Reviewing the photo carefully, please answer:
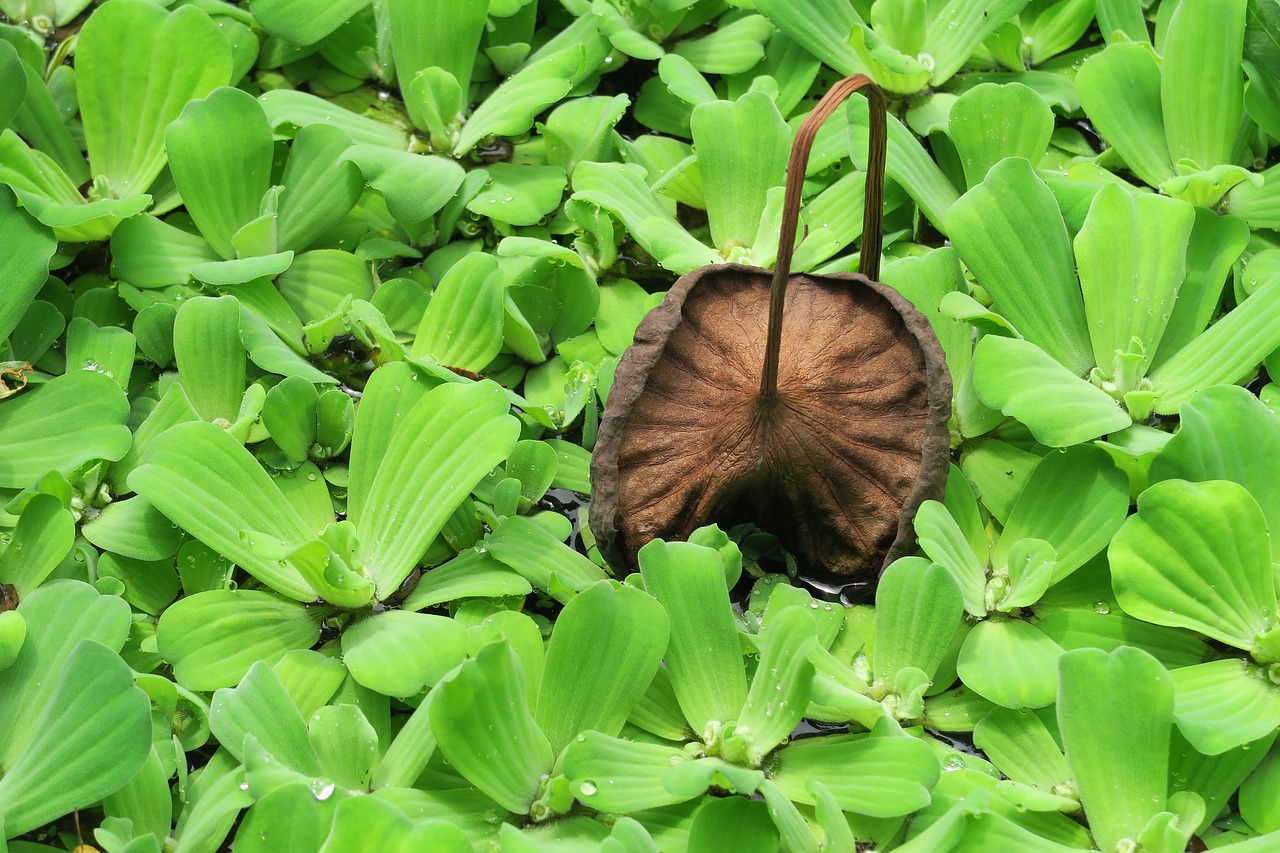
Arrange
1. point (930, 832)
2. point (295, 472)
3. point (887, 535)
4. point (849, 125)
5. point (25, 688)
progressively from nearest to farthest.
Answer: point (930, 832) → point (25, 688) → point (887, 535) → point (295, 472) → point (849, 125)

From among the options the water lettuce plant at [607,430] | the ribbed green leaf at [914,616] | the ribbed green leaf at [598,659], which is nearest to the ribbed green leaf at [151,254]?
the water lettuce plant at [607,430]

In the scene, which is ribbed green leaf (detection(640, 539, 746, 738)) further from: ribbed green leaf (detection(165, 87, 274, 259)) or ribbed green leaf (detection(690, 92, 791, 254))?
ribbed green leaf (detection(165, 87, 274, 259))

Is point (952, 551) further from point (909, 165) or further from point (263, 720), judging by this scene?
point (263, 720)

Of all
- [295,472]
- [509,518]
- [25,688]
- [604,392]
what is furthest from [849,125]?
[25,688]

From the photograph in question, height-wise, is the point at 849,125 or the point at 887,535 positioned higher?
the point at 849,125

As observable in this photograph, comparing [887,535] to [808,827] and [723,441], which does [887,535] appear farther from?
[808,827]

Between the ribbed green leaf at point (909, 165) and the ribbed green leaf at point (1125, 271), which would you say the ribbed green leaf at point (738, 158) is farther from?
the ribbed green leaf at point (1125, 271)

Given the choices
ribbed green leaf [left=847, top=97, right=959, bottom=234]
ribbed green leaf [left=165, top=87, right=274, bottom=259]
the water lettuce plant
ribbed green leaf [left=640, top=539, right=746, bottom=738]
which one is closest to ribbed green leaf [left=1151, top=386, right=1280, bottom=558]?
the water lettuce plant

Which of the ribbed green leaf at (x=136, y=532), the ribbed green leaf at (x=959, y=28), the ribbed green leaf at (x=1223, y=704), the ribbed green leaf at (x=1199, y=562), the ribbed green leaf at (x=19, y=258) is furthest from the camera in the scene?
the ribbed green leaf at (x=959, y=28)
